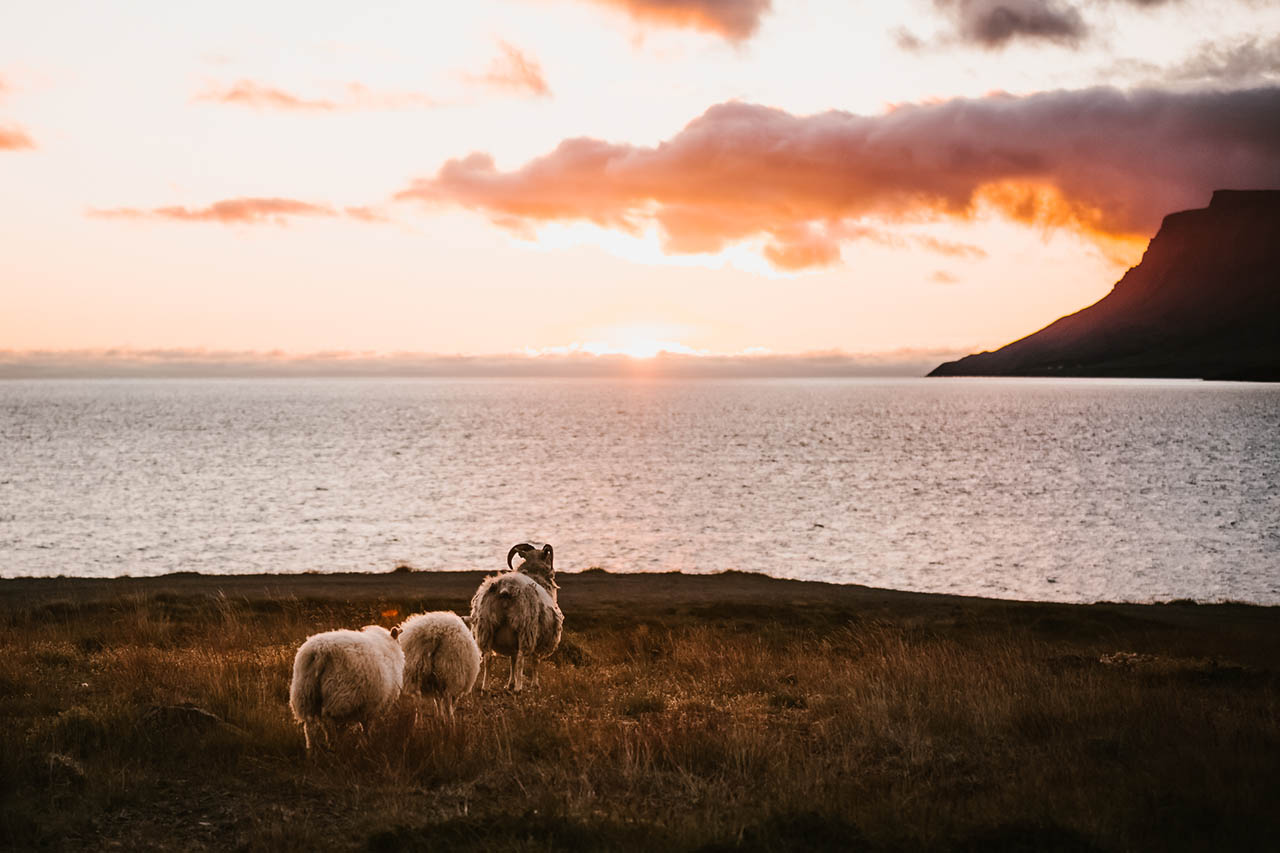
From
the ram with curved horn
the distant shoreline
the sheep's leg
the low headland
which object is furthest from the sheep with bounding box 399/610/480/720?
the distant shoreline

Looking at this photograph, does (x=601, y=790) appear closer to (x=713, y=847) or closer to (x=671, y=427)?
(x=713, y=847)

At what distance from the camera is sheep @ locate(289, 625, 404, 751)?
914 centimetres

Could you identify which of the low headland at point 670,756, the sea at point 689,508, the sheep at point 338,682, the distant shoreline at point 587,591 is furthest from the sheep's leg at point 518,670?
the sea at point 689,508

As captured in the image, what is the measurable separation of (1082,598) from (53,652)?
3470 cm

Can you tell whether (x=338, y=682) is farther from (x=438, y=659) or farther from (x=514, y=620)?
(x=514, y=620)

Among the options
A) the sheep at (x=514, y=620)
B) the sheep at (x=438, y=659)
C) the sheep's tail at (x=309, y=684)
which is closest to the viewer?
the sheep's tail at (x=309, y=684)

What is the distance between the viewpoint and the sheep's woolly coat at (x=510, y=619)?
13297mm

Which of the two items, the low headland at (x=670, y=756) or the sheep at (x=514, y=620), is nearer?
the low headland at (x=670, y=756)

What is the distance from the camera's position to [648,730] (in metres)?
9.73

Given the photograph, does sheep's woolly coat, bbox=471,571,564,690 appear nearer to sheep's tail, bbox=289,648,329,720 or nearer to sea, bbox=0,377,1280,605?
sheep's tail, bbox=289,648,329,720

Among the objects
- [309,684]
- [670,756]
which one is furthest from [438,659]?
[670,756]

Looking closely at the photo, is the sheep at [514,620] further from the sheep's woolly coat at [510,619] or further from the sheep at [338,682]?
the sheep at [338,682]

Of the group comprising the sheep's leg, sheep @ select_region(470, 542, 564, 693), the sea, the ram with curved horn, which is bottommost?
the sea

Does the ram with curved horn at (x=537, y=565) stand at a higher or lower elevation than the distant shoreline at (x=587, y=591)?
higher
